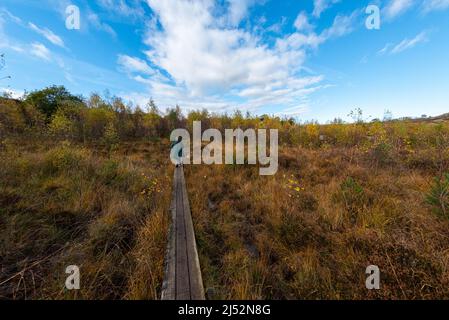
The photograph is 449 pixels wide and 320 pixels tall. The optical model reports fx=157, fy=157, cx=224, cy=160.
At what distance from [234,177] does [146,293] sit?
4.49 m

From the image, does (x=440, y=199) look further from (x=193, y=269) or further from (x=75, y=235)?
(x=75, y=235)

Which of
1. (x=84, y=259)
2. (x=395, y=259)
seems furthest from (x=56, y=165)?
(x=395, y=259)

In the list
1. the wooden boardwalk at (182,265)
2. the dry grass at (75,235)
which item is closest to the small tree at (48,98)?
the dry grass at (75,235)

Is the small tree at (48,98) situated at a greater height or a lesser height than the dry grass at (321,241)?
greater

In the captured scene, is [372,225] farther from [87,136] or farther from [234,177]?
[87,136]

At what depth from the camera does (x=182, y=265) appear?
Answer: 1965 mm

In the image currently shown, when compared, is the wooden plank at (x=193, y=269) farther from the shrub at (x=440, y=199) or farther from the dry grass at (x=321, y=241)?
the shrub at (x=440, y=199)

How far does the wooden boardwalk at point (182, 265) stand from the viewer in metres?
1.63

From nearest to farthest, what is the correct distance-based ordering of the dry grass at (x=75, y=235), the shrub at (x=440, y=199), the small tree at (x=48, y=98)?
the dry grass at (x=75, y=235)
the shrub at (x=440, y=199)
the small tree at (x=48, y=98)

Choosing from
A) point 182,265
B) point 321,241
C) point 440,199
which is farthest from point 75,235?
point 440,199

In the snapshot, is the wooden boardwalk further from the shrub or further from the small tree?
the small tree

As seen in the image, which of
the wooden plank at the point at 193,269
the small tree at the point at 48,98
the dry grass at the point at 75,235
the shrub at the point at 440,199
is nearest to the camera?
the wooden plank at the point at 193,269

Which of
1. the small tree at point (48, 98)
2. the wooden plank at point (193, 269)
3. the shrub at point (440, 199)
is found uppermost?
the small tree at point (48, 98)

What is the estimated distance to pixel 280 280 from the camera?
2.02m
